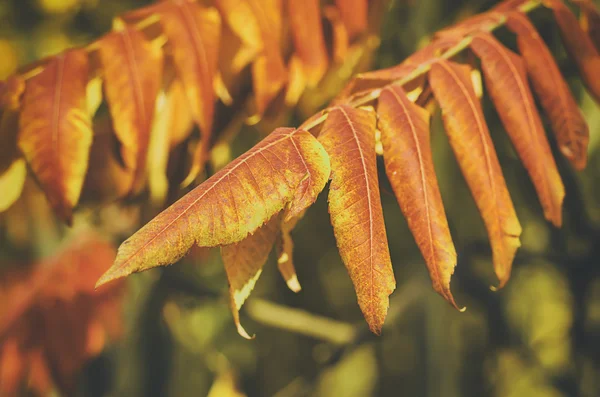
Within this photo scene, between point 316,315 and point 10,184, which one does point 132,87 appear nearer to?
point 10,184

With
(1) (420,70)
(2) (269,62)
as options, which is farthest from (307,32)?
(1) (420,70)

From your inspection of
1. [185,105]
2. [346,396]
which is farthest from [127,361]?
[346,396]

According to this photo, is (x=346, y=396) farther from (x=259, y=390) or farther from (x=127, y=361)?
(x=127, y=361)

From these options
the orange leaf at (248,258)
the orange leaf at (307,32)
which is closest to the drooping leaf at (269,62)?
the orange leaf at (307,32)

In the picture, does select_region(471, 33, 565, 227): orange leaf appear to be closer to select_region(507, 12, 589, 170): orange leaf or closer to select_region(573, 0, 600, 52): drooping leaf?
select_region(507, 12, 589, 170): orange leaf

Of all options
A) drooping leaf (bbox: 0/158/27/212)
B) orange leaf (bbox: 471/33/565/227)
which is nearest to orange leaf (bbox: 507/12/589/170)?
orange leaf (bbox: 471/33/565/227)

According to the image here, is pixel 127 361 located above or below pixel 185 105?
below
